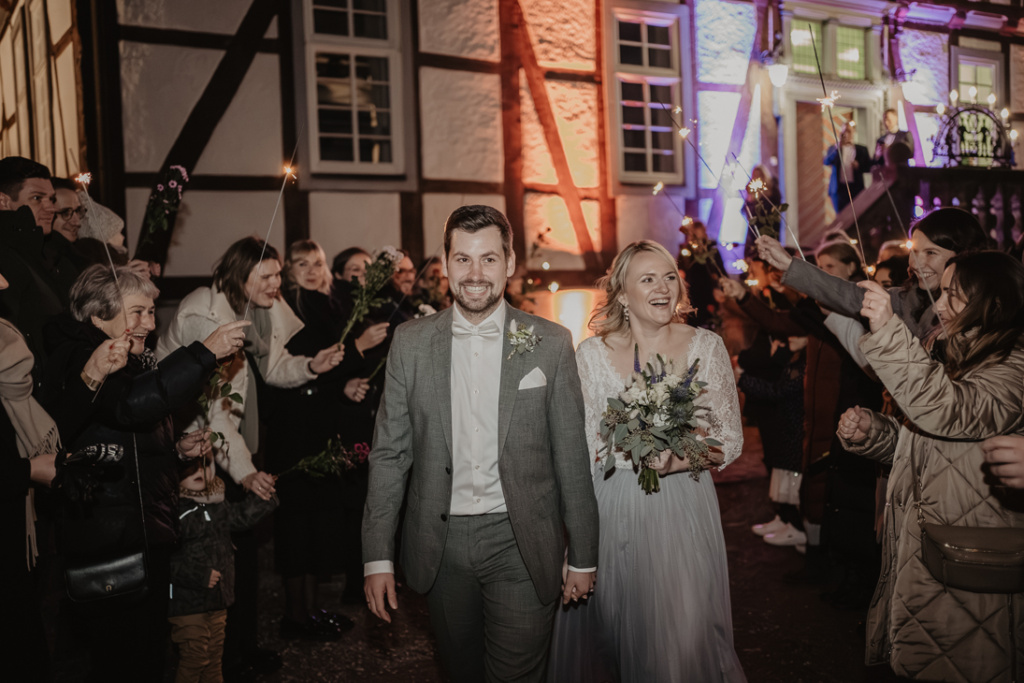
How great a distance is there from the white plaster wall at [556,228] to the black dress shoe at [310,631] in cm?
580

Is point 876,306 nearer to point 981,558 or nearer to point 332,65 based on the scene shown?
point 981,558

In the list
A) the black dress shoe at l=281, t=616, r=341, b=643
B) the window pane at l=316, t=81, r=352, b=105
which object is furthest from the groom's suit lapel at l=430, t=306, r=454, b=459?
the window pane at l=316, t=81, r=352, b=105

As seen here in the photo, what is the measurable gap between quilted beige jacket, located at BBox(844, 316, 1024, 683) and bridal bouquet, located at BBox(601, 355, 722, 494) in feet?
2.25

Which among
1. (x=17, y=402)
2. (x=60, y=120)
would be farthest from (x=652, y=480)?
(x=60, y=120)

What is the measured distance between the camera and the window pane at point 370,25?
8.77 metres

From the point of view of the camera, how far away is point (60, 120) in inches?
336

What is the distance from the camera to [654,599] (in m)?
3.10

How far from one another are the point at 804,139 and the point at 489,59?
6.15 metres

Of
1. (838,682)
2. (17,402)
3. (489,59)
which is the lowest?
(838,682)

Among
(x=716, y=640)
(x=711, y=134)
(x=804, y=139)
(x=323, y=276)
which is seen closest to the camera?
(x=716, y=640)

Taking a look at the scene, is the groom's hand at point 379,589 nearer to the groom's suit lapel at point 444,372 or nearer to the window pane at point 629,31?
the groom's suit lapel at point 444,372

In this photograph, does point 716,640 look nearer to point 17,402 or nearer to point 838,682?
point 838,682

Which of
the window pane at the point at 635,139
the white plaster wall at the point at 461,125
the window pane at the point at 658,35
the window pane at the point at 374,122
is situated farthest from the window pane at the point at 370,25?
the window pane at the point at 658,35

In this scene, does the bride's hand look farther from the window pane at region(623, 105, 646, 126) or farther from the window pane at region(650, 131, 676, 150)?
the window pane at region(650, 131, 676, 150)
